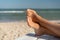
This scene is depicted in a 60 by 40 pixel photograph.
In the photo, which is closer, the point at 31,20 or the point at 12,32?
the point at 31,20

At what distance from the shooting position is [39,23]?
1443 millimetres

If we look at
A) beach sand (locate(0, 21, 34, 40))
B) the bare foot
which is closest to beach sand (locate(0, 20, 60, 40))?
beach sand (locate(0, 21, 34, 40))

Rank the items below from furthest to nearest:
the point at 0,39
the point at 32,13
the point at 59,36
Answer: the point at 0,39 → the point at 32,13 → the point at 59,36

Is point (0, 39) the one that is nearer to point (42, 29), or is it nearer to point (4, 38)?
point (4, 38)

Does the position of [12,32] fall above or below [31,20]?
above

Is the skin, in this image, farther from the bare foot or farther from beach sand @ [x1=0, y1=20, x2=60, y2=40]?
beach sand @ [x1=0, y1=20, x2=60, y2=40]

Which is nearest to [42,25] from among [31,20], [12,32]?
[31,20]


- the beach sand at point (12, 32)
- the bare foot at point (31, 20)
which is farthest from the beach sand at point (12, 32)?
the bare foot at point (31, 20)

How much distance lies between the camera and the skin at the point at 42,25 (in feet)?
4.47

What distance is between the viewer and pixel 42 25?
4.69ft

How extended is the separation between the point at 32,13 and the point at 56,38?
0.28 metres

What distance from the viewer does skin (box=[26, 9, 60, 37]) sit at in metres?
1.36

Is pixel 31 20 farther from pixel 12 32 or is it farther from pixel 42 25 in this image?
pixel 12 32

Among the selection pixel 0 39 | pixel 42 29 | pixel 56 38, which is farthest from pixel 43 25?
pixel 0 39
